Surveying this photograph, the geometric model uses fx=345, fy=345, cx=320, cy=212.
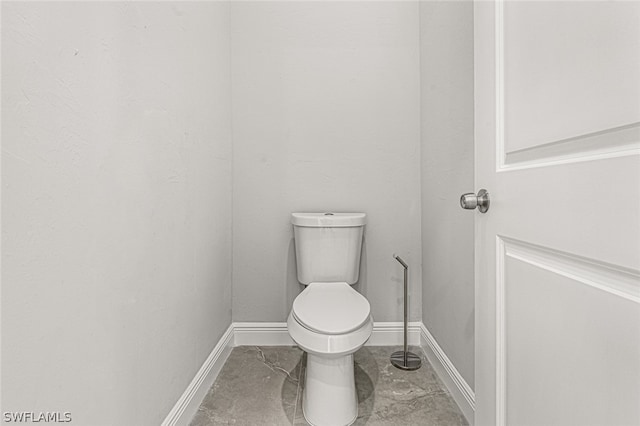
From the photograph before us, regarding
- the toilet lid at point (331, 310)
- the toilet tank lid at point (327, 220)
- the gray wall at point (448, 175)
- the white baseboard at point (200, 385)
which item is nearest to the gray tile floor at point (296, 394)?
the white baseboard at point (200, 385)

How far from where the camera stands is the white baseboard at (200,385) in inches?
46.3

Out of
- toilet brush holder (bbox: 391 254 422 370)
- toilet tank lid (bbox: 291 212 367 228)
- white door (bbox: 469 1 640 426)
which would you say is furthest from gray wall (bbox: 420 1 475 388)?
white door (bbox: 469 1 640 426)

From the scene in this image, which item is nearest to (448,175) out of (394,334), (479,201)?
(479,201)

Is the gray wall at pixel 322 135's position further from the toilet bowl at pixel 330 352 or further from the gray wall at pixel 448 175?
the toilet bowl at pixel 330 352

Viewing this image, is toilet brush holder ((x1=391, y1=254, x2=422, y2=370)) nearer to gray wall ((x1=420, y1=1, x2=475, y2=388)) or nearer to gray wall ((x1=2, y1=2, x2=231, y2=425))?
gray wall ((x1=420, y1=1, x2=475, y2=388))

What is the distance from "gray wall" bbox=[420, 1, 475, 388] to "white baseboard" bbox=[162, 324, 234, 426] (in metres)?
1.03

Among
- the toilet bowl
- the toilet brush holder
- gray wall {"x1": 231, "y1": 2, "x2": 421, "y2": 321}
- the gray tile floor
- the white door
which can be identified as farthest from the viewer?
gray wall {"x1": 231, "y1": 2, "x2": 421, "y2": 321}

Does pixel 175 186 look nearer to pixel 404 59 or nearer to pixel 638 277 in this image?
pixel 638 277

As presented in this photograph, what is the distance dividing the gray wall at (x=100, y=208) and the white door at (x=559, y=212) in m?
0.90

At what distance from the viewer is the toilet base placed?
124 cm

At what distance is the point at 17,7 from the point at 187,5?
2.75ft

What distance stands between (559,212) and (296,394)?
4.14 ft

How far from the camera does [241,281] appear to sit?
1.94 metres

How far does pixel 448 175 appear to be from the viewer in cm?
151
